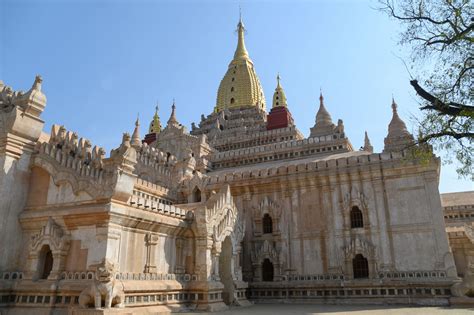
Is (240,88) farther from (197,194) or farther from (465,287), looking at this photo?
(465,287)

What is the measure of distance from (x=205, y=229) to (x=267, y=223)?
7.30m

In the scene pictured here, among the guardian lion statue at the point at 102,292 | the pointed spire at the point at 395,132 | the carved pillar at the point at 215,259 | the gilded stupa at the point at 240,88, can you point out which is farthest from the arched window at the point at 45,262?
the gilded stupa at the point at 240,88

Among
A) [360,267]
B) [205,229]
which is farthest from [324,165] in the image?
[205,229]

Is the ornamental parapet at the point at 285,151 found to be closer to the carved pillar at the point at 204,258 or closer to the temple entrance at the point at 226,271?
the temple entrance at the point at 226,271

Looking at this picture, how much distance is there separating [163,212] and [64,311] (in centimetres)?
545

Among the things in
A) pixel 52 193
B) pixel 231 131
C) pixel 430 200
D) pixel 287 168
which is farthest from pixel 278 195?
pixel 231 131

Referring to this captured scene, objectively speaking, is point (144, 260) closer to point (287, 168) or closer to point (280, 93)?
point (287, 168)

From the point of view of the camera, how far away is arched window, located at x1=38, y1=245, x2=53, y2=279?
15594 mm

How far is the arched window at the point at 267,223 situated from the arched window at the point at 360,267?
5.33 m

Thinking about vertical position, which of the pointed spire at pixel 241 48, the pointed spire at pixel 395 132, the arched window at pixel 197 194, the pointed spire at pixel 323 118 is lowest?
the arched window at pixel 197 194

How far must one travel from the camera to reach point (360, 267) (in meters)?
22.0

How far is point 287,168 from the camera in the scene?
24844 millimetres

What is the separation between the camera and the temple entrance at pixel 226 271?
19.9 meters

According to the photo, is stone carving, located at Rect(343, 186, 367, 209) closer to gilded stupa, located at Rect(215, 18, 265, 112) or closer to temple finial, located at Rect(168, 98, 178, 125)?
temple finial, located at Rect(168, 98, 178, 125)
